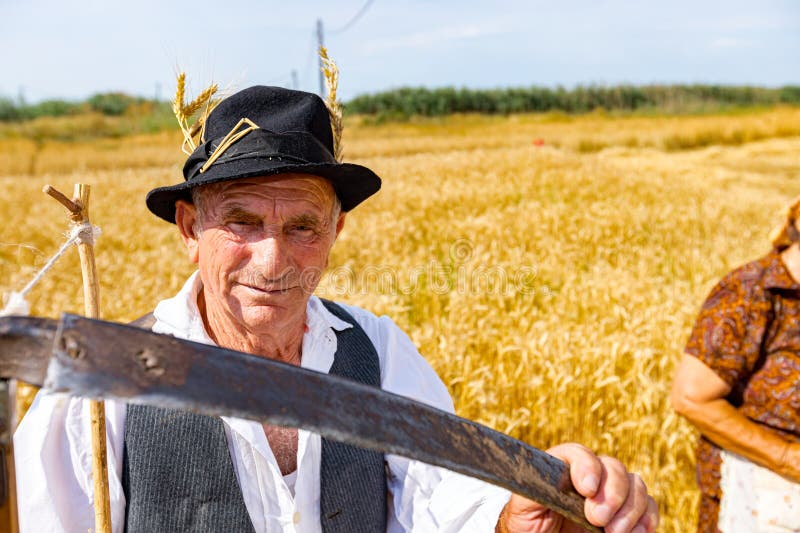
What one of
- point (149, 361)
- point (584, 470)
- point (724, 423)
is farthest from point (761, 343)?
point (149, 361)

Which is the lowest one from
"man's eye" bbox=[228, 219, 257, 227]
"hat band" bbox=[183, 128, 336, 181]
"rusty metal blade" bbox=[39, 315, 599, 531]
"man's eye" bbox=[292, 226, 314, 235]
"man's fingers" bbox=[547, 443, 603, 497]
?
"man's fingers" bbox=[547, 443, 603, 497]

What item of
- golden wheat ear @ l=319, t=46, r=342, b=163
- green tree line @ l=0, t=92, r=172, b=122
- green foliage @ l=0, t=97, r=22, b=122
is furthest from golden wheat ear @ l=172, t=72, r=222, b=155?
green foliage @ l=0, t=97, r=22, b=122

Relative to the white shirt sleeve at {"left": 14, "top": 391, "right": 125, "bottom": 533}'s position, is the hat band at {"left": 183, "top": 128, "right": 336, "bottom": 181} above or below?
above

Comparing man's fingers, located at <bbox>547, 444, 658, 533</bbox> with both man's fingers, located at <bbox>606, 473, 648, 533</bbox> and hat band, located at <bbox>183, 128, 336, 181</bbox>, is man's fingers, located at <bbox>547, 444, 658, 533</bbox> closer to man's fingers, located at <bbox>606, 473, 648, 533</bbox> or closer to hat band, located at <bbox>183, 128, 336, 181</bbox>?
man's fingers, located at <bbox>606, 473, 648, 533</bbox>

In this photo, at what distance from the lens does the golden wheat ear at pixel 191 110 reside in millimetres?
1730

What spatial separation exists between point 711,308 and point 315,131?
5.90 ft

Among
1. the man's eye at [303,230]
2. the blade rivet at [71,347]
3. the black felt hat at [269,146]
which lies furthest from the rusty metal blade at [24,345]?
the man's eye at [303,230]

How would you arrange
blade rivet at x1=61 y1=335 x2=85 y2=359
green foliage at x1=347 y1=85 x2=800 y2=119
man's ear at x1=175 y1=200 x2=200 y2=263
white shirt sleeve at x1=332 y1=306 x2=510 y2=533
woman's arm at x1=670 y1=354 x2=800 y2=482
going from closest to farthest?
blade rivet at x1=61 y1=335 x2=85 y2=359 < white shirt sleeve at x1=332 y1=306 x2=510 y2=533 < man's ear at x1=175 y1=200 x2=200 y2=263 < woman's arm at x1=670 y1=354 x2=800 y2=482 < green foliage at x1=347 y1=85 x2=800 y2=119

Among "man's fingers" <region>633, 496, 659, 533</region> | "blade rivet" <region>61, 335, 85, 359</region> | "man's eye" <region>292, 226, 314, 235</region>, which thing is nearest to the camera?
"blade rivet" <region>61, 335, 85, 359</region>

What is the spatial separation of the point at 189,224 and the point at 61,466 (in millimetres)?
701

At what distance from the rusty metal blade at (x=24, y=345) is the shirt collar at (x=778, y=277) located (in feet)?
8.50

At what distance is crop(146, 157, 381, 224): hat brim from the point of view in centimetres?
158

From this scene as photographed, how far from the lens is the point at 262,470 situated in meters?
1.59

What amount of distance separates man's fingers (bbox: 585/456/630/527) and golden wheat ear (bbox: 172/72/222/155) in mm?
1326
